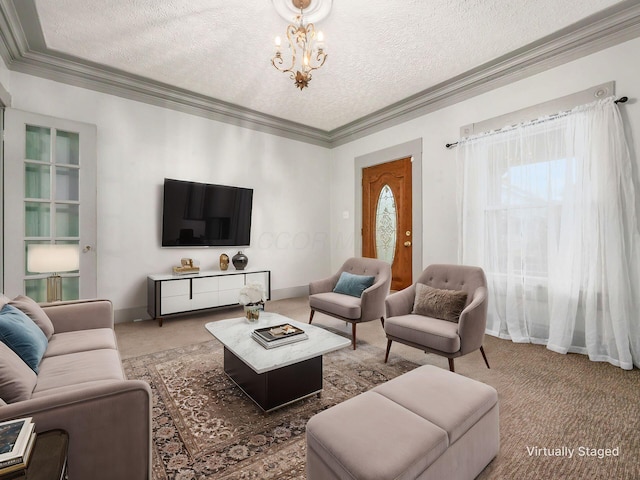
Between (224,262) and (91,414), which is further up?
(224,262)

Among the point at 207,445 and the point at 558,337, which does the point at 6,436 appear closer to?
the point at 207,445

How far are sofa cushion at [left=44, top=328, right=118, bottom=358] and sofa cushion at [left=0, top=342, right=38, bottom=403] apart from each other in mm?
648

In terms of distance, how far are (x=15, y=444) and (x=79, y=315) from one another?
187 cm

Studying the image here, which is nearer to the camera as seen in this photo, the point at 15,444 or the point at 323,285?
the point at 15,444

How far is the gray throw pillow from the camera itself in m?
2.60

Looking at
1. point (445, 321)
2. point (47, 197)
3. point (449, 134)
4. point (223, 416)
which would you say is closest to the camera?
point (223, 416)

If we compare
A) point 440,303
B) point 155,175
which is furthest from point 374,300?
point 155,175

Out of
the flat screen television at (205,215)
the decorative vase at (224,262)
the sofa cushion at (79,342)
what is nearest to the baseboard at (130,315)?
the flat screen television at (205,215)

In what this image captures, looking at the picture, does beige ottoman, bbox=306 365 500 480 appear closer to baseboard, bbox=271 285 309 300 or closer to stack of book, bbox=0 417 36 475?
stack of book, bbox=0 417 36 475

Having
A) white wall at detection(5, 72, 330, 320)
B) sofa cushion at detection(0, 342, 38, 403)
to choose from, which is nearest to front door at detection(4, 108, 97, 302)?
white wall at detection(5, 72, 330, 320)

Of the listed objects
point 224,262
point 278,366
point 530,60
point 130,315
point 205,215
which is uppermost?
point 530,60

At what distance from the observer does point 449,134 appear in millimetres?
4055

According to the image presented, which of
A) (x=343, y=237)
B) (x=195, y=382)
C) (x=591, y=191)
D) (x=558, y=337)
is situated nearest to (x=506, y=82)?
(x=591, y=191)

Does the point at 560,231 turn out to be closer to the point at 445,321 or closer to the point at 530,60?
the point at 445,321
